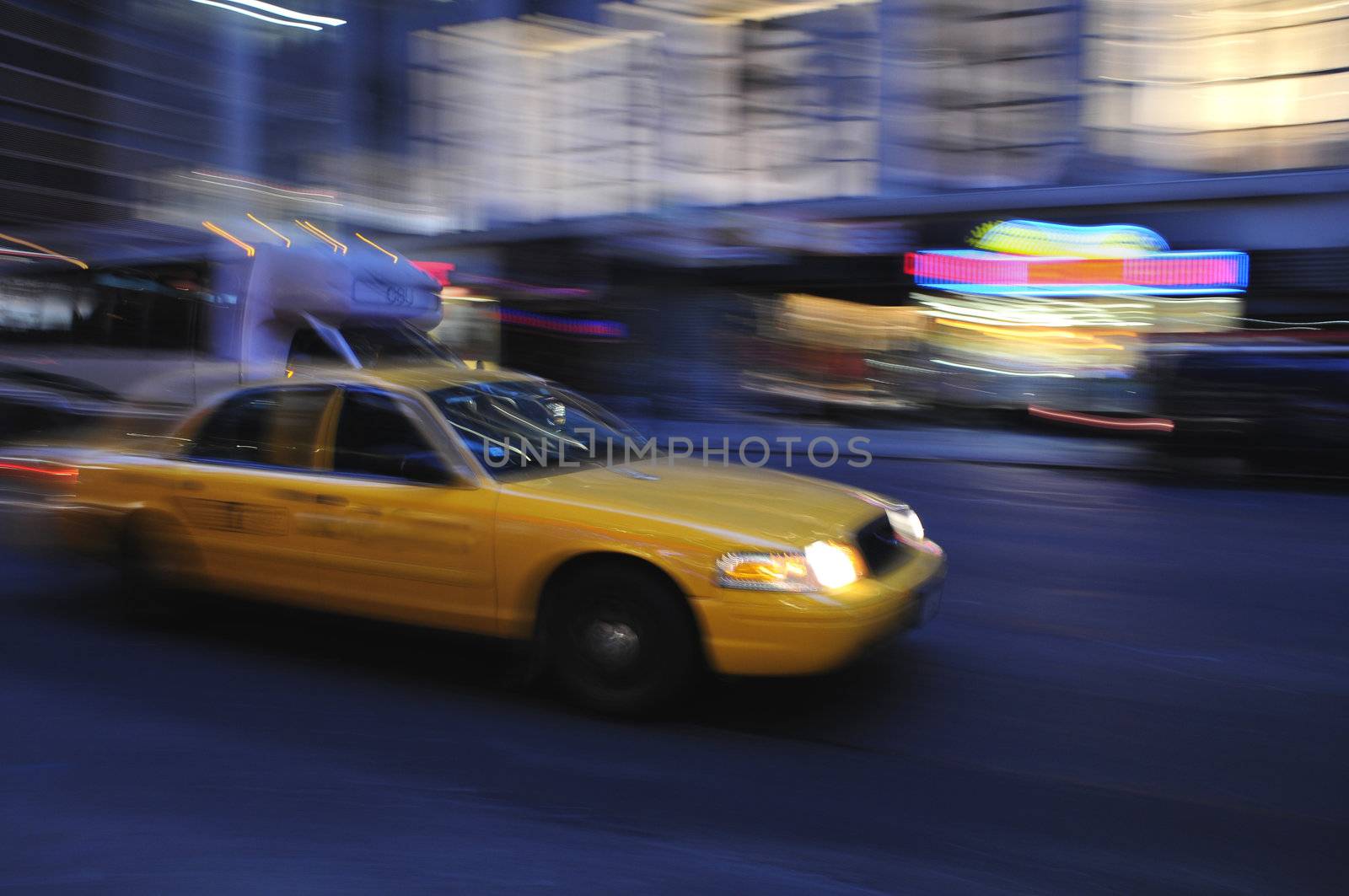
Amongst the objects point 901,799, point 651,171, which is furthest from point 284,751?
point 651,171

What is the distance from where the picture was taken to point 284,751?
4.23 m

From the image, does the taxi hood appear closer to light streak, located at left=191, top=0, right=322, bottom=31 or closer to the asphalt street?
the asphalt street

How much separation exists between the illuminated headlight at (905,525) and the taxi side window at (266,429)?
8.81 ft

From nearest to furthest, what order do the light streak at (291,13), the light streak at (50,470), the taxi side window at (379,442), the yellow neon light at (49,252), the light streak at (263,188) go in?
the taxi side window at (379,442) < the light streak at (50,470) < the yellow neon light at (49,252) < the light streak at (263,188) < the light streak at (291,13)

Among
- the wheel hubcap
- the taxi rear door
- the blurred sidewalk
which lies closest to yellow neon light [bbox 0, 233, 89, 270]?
the blurred sidewalk

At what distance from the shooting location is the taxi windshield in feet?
16.5

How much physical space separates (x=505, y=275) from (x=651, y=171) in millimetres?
4286

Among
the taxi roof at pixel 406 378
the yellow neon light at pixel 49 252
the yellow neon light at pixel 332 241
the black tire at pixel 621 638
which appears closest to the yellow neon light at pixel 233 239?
the yellow neon light at pixel 332 241

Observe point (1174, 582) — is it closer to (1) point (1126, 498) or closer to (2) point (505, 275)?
(1) point (1126, 498)

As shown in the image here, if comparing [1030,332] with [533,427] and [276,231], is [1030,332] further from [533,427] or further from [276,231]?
[533,427]

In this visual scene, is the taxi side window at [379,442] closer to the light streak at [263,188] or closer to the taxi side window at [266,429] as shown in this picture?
the taxi side window at [266,429]

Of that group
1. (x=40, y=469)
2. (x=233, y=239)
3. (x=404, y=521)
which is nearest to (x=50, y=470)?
(x=40, y=469)

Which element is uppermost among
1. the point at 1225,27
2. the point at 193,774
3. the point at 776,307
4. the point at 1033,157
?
the point at 1225,27

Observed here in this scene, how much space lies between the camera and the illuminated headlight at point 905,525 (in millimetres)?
5262
